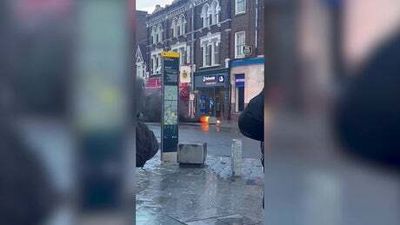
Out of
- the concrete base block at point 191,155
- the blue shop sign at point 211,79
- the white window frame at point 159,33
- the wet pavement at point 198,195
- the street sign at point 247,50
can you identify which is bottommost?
the wet pavement at point 198,195

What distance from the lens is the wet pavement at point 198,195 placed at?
227 inches

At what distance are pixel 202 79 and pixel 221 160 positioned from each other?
883 inches

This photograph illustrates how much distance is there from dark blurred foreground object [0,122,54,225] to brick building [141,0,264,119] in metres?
24.3

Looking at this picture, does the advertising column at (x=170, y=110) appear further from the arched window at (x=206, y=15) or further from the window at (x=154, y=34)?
the window at (x=154, y=34)

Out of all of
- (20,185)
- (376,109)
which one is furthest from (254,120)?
(20,185)

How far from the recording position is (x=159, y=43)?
4206 cm

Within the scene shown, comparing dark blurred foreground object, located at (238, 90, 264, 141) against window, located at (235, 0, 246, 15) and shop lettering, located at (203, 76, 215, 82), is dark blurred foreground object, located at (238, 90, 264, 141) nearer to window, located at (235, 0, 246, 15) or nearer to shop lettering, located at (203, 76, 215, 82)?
window, located at (235, 0, 246, 15)

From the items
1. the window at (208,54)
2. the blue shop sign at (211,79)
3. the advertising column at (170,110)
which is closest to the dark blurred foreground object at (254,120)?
the advertising column at (170,110)

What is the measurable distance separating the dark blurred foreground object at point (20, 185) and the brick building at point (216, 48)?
24300mm

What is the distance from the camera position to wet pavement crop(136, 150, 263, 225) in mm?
5773

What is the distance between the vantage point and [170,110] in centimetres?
1095

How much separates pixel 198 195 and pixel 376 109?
233 inches

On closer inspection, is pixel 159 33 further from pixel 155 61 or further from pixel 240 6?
pixel 240 6

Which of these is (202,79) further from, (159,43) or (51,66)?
(51,66)
